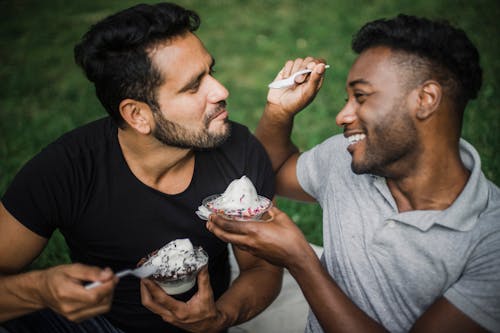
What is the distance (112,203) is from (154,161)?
327mm

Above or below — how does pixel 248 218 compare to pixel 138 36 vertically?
below

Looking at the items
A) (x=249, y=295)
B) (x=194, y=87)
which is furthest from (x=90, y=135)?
(x=249, y=295)

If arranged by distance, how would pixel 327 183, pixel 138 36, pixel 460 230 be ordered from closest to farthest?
pixel 460 230, pixel 138 36, pixel 327 183

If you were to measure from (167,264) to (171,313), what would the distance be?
240 mm

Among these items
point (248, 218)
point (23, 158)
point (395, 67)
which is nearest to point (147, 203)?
point (248, 218)

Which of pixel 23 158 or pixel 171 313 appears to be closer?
pixel 171 313

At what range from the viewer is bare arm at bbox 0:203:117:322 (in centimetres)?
198

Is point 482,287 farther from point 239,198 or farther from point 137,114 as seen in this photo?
point 137,114

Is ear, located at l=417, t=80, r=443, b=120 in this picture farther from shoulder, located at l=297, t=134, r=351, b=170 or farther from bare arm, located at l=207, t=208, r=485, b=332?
bare arm, located at l=207, t=208, r=485, b=332

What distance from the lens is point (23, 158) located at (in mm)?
5672

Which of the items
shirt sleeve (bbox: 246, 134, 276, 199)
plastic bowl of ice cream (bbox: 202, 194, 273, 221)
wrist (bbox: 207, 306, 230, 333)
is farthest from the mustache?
wrist (bbox: 207, 306, 230, 333)

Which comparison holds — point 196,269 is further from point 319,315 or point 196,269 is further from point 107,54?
point 107,54

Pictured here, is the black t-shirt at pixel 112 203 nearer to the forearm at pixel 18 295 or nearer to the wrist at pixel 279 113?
the forearm at pixel 18 295

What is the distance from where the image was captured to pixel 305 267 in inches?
84.9
